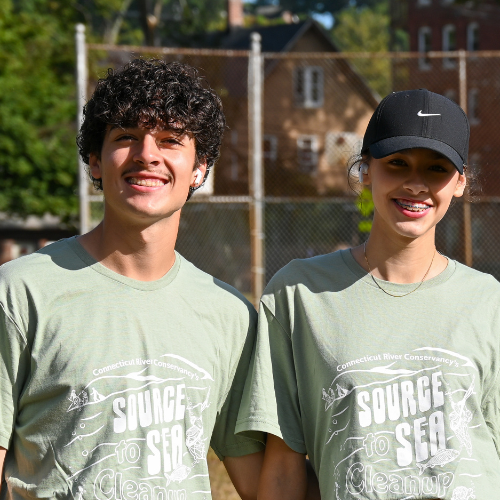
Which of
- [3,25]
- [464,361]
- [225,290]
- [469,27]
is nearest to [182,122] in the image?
[225,290]

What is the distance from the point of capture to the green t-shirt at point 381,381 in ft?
7.79

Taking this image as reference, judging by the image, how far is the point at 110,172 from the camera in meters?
2.53

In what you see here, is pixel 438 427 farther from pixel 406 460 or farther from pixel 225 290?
pixel 225 290

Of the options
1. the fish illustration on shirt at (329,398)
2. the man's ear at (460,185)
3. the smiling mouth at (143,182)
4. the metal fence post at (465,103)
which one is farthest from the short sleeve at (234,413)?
the metal fence post at (465,103)

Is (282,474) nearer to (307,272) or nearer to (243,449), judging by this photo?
(243,449)

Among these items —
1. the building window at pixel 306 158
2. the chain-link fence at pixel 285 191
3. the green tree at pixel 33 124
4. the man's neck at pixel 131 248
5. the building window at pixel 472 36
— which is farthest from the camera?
the building window at pixel 472 36

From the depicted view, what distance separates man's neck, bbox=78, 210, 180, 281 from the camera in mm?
2557

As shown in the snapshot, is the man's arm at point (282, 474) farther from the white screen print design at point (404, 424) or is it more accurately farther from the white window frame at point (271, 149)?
the white window frame at point (271, 149)

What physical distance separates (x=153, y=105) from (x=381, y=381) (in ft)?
3.79

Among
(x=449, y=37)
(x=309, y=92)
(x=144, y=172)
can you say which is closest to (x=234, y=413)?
(x=144, y=172)

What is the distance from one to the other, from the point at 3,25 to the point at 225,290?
22364 millimetres

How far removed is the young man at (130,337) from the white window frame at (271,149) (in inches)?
383

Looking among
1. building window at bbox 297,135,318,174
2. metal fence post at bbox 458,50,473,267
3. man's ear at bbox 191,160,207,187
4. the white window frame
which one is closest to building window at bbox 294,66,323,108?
the white window frame

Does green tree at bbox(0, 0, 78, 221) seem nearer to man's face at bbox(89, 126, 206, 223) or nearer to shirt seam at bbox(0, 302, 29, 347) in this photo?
man's face at bbox(89, 126, 206, 223)
